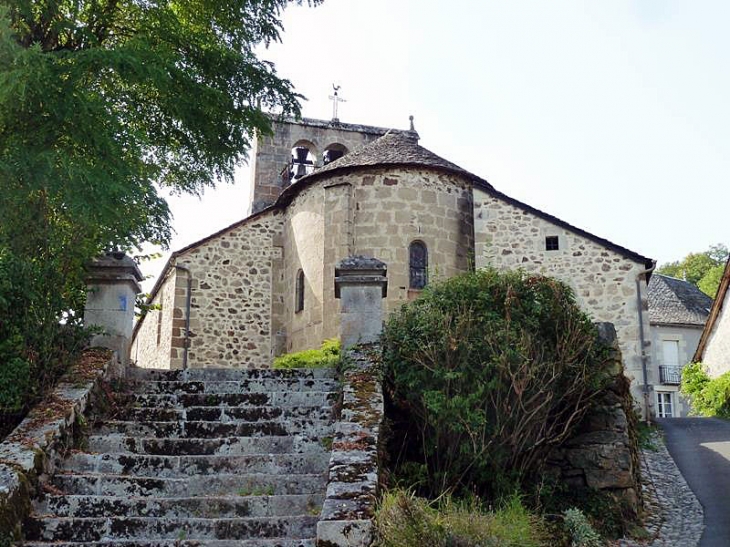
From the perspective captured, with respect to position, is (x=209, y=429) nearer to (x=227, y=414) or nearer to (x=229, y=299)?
(x=227, y=414)

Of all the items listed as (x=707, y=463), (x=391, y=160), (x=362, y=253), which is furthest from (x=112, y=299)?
(x=391, y=160)

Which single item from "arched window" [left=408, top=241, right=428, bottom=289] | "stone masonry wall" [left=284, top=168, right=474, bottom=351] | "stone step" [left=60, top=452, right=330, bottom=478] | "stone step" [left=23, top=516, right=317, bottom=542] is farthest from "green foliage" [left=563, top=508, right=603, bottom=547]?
"arched window" [left=408, top=241, right=428, bottom=289]

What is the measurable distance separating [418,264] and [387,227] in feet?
3.38

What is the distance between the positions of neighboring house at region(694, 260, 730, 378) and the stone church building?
6.42m

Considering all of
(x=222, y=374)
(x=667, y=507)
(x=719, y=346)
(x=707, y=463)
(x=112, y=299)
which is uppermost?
(x=719, y=346)

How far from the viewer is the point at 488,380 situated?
25.3 feet

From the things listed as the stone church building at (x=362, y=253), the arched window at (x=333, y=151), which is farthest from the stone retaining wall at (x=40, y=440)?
the arched window at (x=333, y=151)

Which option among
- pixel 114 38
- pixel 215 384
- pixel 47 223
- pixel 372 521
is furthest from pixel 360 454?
pixel 114 38

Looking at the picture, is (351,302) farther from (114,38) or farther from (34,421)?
(114,38)

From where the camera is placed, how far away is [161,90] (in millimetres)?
10289

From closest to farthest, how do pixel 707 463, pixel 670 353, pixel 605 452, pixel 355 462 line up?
pixel 355 462
pixel 605 452
pixel 707 463
pixel 670 353

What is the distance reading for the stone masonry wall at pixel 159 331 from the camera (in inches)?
787

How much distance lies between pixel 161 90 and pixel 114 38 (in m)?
1.68

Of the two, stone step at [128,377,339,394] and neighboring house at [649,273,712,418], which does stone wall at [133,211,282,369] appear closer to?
stone step at [128,377,339,394]
